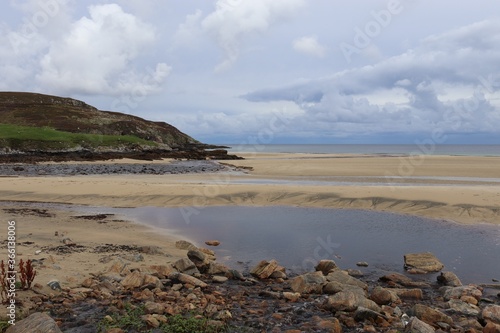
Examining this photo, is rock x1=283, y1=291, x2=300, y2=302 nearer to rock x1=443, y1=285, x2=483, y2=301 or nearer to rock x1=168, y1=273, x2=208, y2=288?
rock x1=168, y1=273, x2=208, y2=288

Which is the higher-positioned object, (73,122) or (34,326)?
(73,122)

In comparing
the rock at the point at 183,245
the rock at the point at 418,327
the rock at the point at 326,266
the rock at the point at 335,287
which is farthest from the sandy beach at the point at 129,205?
the rock at the point at 418,327

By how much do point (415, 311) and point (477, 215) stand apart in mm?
12115

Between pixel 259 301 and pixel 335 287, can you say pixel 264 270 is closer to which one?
pixel 259 301

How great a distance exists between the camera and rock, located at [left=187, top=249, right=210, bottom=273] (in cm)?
1012

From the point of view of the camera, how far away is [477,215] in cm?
1733

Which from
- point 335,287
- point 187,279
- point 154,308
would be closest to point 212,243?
point 187,279

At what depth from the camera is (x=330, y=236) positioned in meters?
14.4

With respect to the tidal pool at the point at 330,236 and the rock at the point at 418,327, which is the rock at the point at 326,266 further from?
the rock at the point at 418,327

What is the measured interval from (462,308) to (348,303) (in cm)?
233

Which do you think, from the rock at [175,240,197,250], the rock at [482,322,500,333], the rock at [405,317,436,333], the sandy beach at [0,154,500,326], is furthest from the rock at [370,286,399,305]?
the rock at [175,240,197,250]

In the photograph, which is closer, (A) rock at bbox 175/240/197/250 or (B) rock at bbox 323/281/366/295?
(B) rock at bbox 323/281/366/295

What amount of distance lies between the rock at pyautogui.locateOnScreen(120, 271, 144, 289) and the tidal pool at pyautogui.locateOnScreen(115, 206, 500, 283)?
2983mm

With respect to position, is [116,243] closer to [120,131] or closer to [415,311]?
[415,311]
